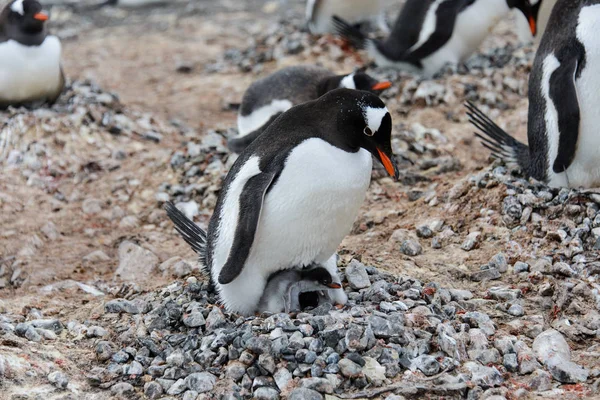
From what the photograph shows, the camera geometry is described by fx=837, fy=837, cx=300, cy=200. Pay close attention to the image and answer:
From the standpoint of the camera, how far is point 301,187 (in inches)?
129

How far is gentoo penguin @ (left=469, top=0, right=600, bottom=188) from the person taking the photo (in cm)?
434

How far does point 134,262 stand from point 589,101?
2.69 metres

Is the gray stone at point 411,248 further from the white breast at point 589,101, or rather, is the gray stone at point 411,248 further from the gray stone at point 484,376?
the gray stone at point 484,376

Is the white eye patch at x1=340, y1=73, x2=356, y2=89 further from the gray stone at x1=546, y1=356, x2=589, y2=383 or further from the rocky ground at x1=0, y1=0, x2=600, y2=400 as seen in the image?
the gray stone at x1=546, y1=356, x2=589, y2=383

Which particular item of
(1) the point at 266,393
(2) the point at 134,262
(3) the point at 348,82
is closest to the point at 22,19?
(2) the point at 134,262

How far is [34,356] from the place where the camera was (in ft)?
10.6

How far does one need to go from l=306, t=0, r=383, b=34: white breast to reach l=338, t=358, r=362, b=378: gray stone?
612 centimetres

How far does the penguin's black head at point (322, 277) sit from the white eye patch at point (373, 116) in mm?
622

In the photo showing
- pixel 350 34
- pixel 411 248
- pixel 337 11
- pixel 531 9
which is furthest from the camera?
pixel 337 11

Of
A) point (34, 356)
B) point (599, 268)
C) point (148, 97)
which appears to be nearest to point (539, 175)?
point (599, 268)

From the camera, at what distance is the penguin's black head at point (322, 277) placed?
3430 millimetres

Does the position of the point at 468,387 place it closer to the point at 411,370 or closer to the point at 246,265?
the point at 411,370

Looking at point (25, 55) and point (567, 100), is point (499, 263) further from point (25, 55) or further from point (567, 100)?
point (25, 55)

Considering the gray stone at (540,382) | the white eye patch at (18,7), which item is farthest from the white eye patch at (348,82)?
the gray stone at (540,382)
